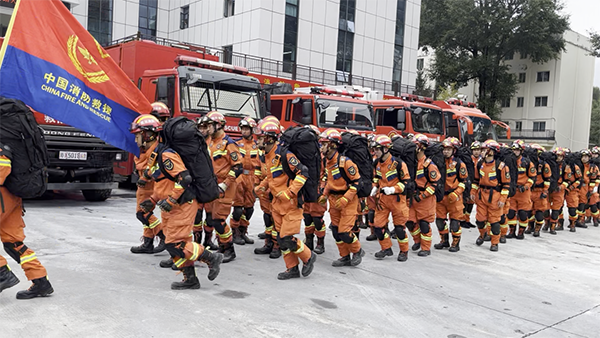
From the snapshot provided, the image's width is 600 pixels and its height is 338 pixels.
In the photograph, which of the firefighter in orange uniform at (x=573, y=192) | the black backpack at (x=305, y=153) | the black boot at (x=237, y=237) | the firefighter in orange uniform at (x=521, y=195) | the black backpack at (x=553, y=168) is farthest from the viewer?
the firefighter in orange uniform at (x=573, y=192)

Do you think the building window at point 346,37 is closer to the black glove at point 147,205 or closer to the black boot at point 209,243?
the black boot at point 209,243

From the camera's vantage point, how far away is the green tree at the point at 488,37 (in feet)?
145

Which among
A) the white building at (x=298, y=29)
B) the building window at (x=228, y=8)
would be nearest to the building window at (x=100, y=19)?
the white building at (x=298, y=29)

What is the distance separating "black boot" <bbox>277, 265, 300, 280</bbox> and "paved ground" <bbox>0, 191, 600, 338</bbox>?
0.11m

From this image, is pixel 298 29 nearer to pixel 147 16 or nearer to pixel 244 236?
pixel 147 16

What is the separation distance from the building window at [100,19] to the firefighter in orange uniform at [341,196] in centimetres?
2998

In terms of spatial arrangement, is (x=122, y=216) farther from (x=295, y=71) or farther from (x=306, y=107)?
(x=295, y=71)

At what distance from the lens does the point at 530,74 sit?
52.6m

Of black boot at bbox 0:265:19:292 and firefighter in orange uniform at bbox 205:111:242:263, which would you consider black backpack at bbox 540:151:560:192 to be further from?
black boot at bbox 0:265:19:292

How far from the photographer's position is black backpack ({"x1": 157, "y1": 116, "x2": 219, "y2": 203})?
5.49 meters

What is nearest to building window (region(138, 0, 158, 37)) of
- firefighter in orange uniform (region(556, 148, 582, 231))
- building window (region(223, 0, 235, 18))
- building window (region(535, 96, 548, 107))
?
building window (region(223, 0, 235, 18))

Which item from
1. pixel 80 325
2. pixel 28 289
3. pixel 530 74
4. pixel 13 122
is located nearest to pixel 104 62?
pixel 13 122

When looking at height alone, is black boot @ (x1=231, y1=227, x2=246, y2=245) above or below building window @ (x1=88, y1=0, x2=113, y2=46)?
below

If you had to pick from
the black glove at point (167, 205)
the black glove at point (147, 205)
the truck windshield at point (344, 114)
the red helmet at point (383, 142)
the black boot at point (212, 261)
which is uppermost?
the truck windshield at point (344, 114)
